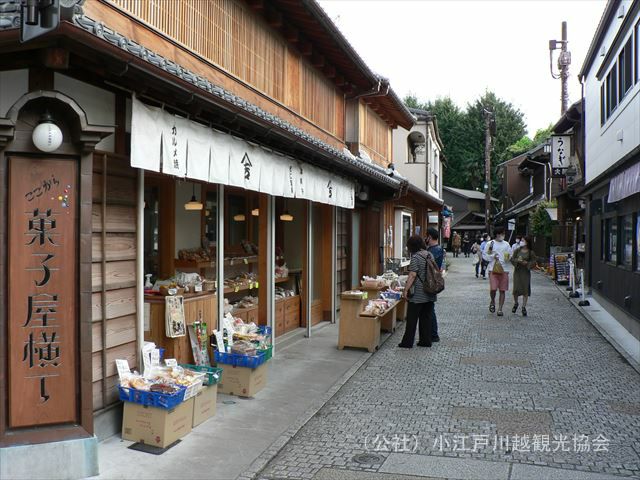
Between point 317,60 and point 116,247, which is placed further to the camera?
point 317,60

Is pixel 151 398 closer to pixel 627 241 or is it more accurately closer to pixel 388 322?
pixel 388 322

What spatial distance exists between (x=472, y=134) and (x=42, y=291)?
58693 millimetres

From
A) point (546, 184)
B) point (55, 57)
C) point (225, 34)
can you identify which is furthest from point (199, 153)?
point (546, 184)

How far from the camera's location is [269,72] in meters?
10.2

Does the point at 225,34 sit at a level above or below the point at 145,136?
above

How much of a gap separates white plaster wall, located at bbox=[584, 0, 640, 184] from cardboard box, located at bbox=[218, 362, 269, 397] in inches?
352

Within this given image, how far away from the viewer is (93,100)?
5.15m

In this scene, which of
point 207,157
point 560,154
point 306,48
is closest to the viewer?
point 207,157

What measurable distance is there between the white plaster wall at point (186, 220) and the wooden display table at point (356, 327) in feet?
9.14

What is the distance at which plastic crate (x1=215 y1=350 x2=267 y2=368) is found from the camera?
23.5 ft

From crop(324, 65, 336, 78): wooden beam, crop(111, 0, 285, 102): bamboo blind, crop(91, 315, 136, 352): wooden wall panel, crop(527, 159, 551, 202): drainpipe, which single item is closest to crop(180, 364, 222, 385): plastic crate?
crop(91, 315, 136, 352): wooden wall panel

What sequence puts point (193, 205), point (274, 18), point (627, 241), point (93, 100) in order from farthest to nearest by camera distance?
point (627, 241) → point (274, 18) → point (193, 205) → point (93, 100)

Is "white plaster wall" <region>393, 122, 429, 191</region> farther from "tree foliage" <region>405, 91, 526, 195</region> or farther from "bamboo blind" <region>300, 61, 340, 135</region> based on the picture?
"tree foliage" <region>405, 91, 526, 195</region>

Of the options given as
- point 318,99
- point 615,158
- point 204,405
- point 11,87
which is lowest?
point 204,405
